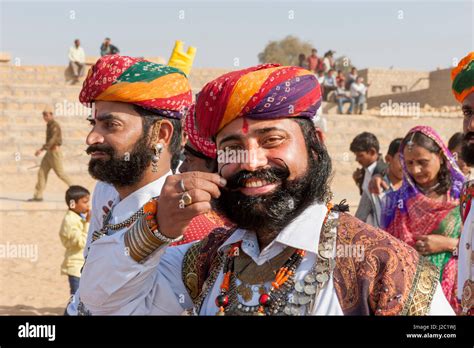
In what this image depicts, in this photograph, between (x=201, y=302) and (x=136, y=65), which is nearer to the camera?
(x=201, y=302)

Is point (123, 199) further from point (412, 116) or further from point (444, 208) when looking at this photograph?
point (412, 116)

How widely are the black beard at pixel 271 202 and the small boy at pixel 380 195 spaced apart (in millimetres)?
4003

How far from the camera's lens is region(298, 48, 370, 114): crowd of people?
82.4 ft

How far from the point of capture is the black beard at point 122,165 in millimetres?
3707

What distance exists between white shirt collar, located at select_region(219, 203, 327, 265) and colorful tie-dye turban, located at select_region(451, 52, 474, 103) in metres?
1.81

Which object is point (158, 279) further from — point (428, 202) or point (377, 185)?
point (377, 185)

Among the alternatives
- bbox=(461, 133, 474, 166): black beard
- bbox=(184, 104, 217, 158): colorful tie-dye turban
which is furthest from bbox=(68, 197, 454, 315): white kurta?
bbox=(461, 133, 474, 166): black beard

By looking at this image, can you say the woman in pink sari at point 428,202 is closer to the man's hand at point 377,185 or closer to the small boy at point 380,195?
the small boy at point 380,195

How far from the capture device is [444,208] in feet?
17.2

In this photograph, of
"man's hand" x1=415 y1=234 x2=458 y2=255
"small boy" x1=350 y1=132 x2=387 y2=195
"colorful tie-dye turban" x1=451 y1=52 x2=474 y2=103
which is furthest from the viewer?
"small boy" x1=350 y1=132 x2=387 y2=195

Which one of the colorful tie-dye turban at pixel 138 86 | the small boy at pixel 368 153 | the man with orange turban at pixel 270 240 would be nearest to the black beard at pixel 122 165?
the colorful tie-dye turban at pixel 138 86

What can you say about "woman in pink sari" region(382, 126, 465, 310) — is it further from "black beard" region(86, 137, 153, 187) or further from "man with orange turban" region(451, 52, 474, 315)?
"black beard" region(86, 137, 153, 187)
